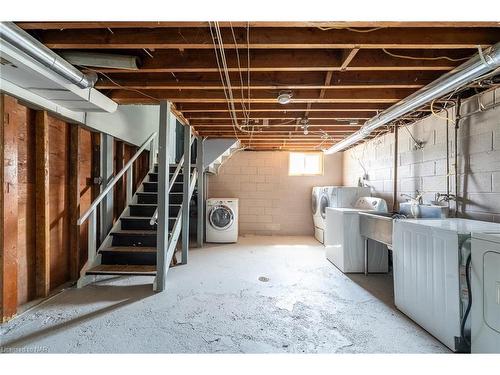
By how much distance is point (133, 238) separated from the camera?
3123mm

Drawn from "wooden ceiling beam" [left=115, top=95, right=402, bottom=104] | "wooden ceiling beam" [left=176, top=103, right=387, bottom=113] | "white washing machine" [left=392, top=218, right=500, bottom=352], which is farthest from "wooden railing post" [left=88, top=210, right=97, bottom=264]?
"white washing machine" [left=392, top=218, right=500, bottom=352]

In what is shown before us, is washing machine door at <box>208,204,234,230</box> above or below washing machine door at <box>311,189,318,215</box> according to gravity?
below

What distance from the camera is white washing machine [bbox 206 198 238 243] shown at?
4.88 meters

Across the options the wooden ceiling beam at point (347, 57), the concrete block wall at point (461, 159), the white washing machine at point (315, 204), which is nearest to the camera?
the wooden ceiling beam at point (347, 57)

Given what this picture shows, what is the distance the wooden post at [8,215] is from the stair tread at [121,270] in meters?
0.71

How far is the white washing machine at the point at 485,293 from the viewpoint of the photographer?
1432 mm

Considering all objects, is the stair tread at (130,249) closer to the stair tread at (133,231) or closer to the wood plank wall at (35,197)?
the stair tread at (133,231)

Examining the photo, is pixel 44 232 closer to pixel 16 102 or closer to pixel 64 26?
pixel 16 102

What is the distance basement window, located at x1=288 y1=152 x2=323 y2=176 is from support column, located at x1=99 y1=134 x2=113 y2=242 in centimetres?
392

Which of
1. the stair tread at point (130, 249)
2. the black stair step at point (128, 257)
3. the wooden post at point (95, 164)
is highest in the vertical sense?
the wooden post at point (95, 164)

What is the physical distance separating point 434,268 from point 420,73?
176 centimetres

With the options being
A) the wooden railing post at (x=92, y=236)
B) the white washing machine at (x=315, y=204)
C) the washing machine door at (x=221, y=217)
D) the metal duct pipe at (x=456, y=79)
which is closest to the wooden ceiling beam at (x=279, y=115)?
the metal duct pipe at (x=456, y=79)

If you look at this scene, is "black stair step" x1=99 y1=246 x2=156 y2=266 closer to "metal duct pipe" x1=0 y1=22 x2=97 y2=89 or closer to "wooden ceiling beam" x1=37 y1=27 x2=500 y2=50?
"metal duct pipe" x1=0 y1=22 x2=97 y2=89
